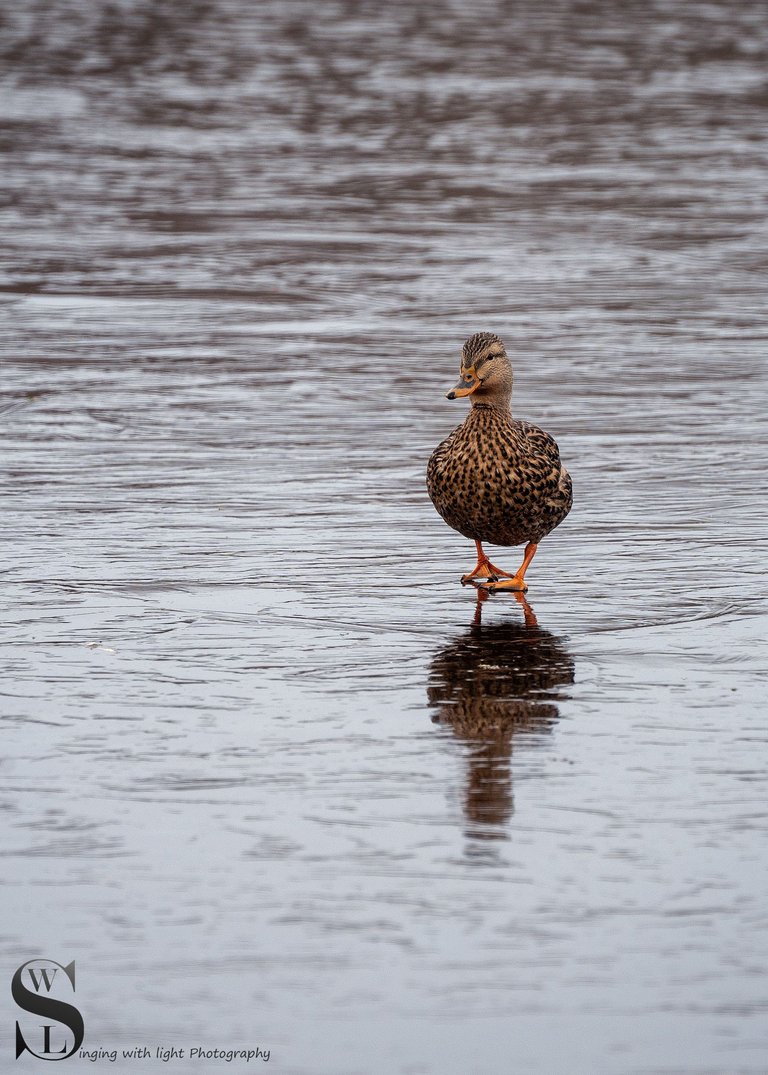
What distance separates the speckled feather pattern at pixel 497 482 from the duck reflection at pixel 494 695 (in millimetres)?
357

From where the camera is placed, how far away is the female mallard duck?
6414mm

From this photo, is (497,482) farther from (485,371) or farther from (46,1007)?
(46,1007)

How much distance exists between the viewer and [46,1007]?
12.0 feet

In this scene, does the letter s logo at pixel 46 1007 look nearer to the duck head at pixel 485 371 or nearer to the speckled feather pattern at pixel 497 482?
the speckled feather pattern at pixel 497 482

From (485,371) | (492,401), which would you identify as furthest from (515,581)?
(485,371)

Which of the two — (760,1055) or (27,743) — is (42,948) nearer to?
(27,743)

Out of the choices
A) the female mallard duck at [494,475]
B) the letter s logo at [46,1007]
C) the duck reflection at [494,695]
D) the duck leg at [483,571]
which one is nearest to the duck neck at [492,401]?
the female mallard duck at [494,475]

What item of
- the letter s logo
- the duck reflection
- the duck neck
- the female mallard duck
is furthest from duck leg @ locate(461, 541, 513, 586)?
the letter s logo

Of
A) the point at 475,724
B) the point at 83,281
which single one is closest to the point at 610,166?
the point at 83,281

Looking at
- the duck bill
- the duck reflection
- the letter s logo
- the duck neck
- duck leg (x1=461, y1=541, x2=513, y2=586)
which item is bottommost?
duck leg (x1=461, y1=541, x2=513, y2=586)

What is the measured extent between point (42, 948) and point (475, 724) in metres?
1.62

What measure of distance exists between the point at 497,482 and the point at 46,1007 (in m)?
3.13

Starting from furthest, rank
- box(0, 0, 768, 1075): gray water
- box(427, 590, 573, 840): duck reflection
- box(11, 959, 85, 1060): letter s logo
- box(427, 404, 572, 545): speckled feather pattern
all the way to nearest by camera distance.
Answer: box(427, 404, 572, 545): speckled feather pattern → box(427, 590, 573, 840): duck reflection → box(0, 0, 768, 1075): gray water → box(11, 959, 85, 1060): letter s logo

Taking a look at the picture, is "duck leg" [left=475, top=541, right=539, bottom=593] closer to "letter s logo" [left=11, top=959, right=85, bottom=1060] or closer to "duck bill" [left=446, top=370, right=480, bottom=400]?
"duck bill" [left=446, top=370, right=480, bottom=400]
